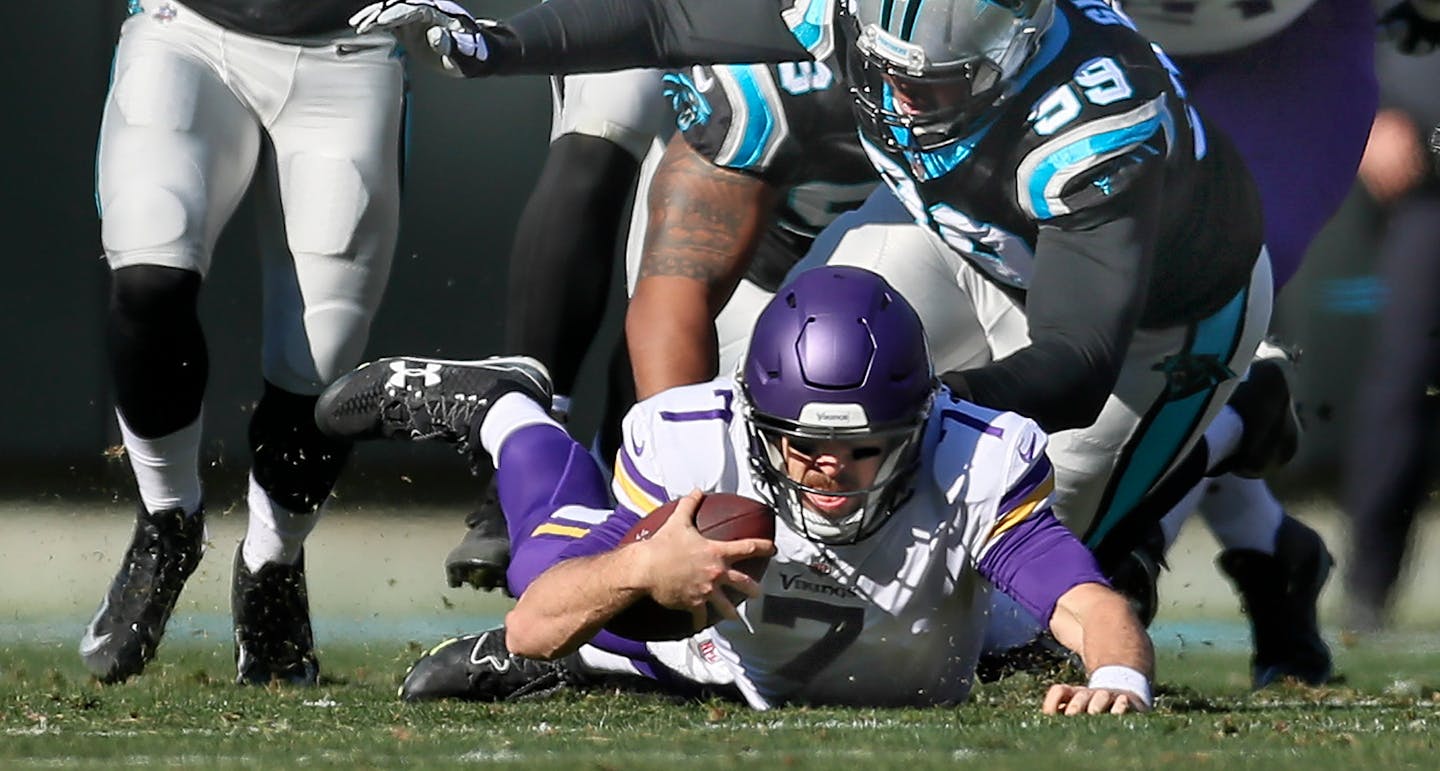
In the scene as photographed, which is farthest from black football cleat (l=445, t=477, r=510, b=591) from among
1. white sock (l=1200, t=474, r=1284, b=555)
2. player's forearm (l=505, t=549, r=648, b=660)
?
white sock (l=1200, t=474, r=1284, b=555)

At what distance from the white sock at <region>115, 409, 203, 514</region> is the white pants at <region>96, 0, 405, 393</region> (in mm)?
274

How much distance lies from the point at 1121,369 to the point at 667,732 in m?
1.80

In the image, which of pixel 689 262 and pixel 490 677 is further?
pixel 689 262

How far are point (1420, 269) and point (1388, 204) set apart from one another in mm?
210

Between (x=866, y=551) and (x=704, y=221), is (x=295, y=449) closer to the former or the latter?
(x=704, y=221)

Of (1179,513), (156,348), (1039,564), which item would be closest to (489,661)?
(1039,564)

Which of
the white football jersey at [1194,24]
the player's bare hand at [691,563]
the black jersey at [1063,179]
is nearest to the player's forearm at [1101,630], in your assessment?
the player's bare hand at [691,563]

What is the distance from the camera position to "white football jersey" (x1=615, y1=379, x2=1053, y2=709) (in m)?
3.63

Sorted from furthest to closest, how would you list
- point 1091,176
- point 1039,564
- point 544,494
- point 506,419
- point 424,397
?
point 1091,176, point 424,397, point 506,419, point 544,494, point 1039,564

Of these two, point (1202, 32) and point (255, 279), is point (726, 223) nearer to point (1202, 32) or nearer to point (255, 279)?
point (1202, 32)

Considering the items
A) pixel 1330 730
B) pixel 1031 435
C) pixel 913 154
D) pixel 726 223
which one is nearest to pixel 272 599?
pixel 726 223

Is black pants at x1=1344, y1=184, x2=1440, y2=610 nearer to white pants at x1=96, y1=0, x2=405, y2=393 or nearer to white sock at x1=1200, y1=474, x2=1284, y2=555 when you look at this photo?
white sock at x1=1200, y1=474, x2=1284, y2=555

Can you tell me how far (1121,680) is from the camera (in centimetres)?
325

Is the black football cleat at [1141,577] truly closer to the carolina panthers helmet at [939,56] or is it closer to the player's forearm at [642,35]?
the carolina panthers helmet at [939,56]
